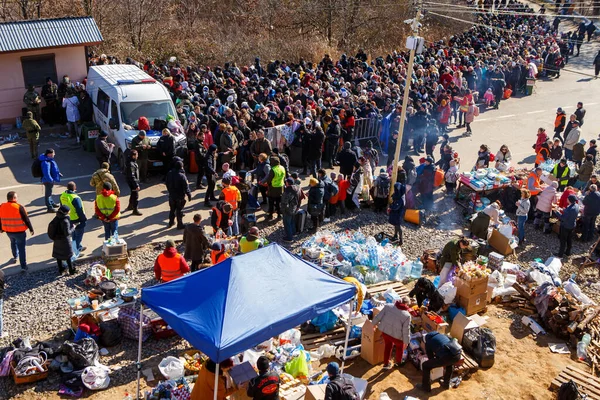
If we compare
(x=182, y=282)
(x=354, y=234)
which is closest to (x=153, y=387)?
(x=182, y=282)

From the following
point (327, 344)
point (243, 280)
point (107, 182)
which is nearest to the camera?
point (243, 280)

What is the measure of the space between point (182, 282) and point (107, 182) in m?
4.92

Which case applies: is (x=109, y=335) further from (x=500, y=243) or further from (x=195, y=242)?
(x=500, y=243)

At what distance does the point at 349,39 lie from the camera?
106 ft

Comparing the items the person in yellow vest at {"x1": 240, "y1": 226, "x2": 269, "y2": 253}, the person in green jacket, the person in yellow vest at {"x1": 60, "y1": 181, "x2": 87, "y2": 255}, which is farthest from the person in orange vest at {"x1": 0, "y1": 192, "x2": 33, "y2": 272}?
the person in green jacket

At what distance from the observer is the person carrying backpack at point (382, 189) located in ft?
48.0

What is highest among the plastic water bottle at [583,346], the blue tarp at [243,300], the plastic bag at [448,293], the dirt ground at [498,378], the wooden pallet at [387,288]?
the blue tarp at [243,300]

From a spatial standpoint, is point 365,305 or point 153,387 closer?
point 153,387

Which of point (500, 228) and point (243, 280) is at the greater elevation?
point (243, 280)

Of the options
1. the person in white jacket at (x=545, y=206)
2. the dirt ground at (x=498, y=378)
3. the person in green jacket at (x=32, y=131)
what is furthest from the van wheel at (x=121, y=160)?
the person in white jacket at (x=545, y=206)

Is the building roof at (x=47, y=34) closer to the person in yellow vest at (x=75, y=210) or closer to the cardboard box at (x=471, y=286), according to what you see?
the person in yellow vest at (x=75, y=210)

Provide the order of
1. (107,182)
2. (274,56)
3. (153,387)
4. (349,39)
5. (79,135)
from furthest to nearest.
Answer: (349,39)
(274,56)
(79,135)
(107,182)
(153,387)

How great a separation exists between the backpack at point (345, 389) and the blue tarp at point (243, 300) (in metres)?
0.90

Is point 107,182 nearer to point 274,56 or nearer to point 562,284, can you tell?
point 562,284
